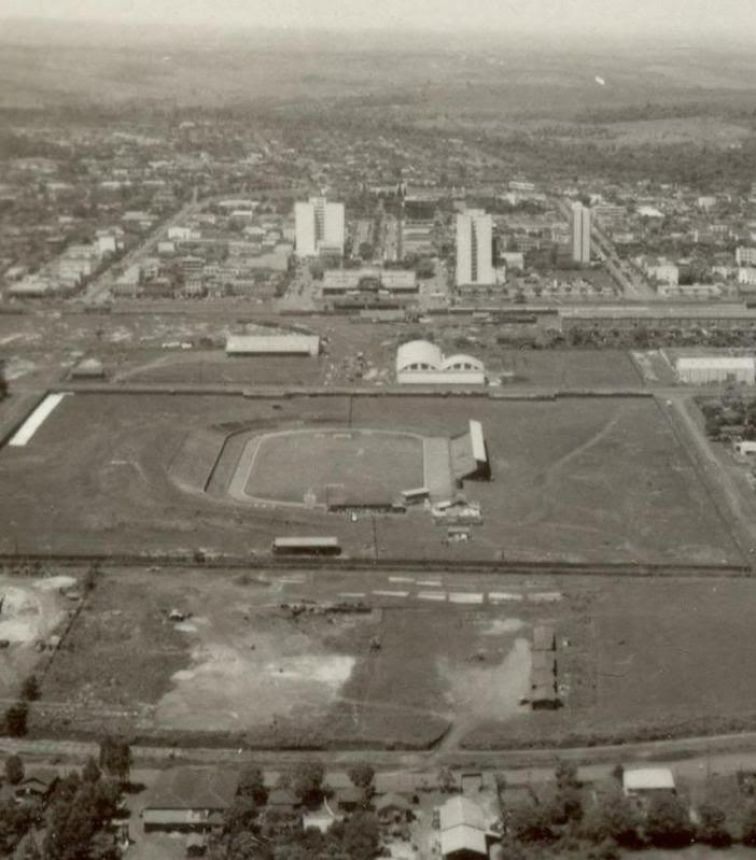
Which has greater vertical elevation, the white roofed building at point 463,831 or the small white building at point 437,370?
the white roofed building at point 463,831

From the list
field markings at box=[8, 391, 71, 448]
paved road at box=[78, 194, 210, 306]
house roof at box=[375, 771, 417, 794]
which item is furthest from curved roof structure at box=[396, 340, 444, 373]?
house roof at box=[375, 771, 417, 794]

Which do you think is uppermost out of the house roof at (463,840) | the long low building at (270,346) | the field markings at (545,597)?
the house roof at (463,840)

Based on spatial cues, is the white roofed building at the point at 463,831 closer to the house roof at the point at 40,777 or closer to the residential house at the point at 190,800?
the residential house at the point at 190,800

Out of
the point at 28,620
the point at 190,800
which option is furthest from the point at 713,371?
the point at 190,800

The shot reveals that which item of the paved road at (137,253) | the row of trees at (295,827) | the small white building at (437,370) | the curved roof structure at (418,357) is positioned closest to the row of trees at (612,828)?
the row of trees at (295,827)

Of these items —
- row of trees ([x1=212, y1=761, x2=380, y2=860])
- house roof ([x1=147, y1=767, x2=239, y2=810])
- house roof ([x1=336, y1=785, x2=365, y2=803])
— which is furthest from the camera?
house roof ([x1=336, y1=785, x2=365, y2=803])

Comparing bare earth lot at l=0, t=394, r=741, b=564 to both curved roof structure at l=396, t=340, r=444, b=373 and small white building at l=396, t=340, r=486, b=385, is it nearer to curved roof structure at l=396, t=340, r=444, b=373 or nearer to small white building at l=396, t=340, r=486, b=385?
small white building at l=396, t=340, r=486, b=385
